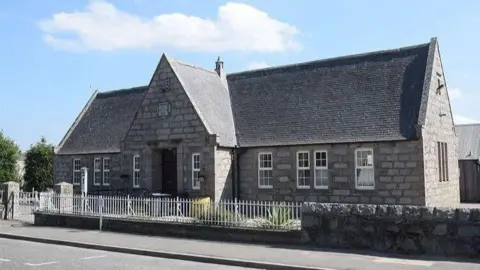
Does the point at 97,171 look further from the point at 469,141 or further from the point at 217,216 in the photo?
the point at 469,141

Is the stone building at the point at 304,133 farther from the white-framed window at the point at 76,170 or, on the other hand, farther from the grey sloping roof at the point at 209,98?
the white-framed window at the point at 76,170

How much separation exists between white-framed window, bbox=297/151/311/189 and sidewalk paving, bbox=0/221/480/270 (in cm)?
778

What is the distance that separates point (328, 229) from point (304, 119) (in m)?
9.94

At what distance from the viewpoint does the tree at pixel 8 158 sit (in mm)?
39375

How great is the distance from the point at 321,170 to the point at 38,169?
85.2ft

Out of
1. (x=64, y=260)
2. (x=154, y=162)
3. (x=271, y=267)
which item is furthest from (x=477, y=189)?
(x=64, y=260)

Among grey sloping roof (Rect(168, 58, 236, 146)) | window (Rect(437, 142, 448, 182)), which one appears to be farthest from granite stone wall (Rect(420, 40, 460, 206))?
grey sloping roof (Rect(168, 58, 236, 146))

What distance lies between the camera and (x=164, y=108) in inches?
971

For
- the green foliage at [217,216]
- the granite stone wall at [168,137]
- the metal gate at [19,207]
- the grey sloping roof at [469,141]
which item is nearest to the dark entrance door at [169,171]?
the granite stone wall at [168,137]

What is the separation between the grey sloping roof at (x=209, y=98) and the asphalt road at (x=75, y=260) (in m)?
9.66

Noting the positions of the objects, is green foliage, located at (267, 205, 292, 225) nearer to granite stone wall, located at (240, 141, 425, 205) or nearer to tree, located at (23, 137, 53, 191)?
granite stone wall, located at (240, 141, 425, 205)

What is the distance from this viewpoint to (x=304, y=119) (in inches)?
919

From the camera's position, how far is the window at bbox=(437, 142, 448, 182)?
22109 mm

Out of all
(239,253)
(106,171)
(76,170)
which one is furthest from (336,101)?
(76,170)
